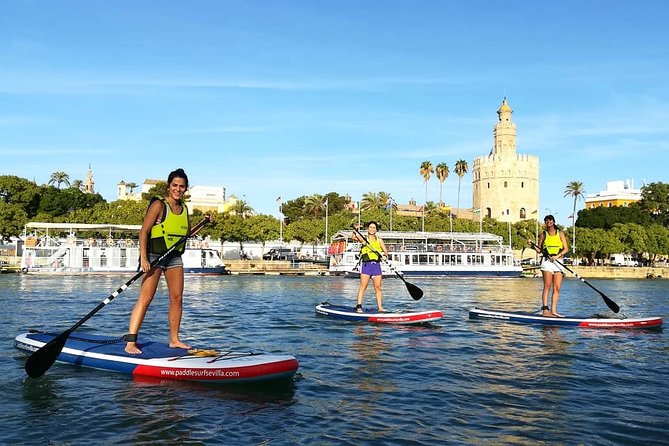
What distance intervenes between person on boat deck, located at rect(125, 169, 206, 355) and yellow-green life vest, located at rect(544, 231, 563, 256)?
31.2 ft

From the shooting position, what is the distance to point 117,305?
20375 millimetres

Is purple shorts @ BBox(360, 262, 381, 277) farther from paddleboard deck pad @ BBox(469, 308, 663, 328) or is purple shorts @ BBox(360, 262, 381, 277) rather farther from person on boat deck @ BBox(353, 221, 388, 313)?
paddleboard deck pad @ BBox(469, 308, 663, 328)

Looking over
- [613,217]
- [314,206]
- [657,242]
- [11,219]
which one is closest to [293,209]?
[314,206]

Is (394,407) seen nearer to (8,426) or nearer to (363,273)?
(8,426)

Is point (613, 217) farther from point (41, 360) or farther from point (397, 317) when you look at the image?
point (41, 360)

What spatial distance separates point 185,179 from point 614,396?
6.54 meters

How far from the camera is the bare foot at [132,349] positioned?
333 inches

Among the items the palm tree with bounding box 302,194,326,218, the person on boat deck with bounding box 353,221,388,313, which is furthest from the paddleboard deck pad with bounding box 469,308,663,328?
the palm tree with bounding box 302,194,326,218

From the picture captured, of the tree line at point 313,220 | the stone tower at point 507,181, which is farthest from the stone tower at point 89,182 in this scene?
the stone tower at point 507,181

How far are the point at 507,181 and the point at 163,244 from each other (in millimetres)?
120039

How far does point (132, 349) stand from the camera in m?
8.51

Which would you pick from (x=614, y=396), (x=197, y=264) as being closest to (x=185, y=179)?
(x=614, y=396)

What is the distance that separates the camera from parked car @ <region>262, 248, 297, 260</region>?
87.6 m

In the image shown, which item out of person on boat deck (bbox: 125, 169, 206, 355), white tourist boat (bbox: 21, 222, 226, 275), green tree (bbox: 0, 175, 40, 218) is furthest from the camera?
green tree (bbox: 0, 175, 40, 218)
